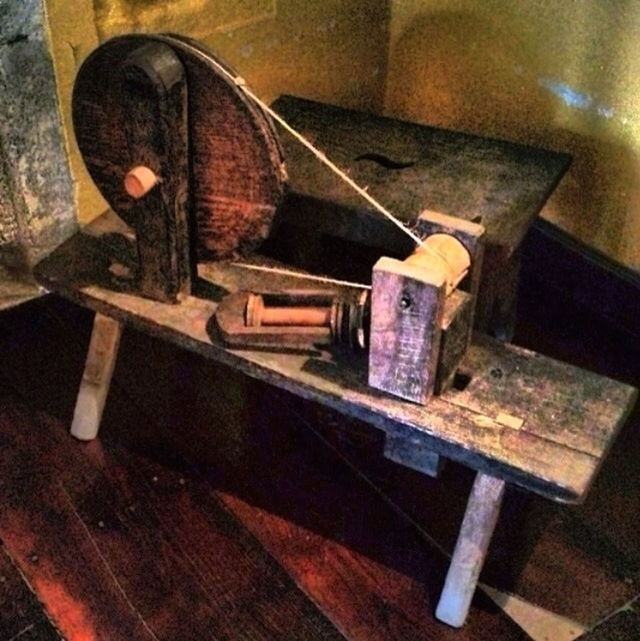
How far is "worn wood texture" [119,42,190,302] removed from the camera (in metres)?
1.20

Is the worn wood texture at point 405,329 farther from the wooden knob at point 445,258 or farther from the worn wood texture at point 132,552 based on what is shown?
the worn wood texture at point 132,552

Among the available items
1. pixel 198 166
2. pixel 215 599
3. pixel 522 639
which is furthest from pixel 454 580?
pixel 198 166

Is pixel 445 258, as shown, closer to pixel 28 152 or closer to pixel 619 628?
pixel 619 628

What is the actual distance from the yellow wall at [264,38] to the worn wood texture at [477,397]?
1.37 ft

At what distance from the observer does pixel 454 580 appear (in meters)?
1.30

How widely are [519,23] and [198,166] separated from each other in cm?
82

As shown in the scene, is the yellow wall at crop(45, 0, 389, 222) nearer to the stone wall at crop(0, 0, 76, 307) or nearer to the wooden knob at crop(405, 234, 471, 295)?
the stone wall at crop(0, 0, 76, 307)

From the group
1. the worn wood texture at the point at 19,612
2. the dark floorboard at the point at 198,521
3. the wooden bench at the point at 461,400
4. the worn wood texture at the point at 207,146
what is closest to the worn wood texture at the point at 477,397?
the wooden bench at the point at 461,400

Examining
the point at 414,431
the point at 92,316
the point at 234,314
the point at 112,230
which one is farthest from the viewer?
the point at 92,316

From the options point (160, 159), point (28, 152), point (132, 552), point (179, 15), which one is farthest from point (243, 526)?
point (179, 15)

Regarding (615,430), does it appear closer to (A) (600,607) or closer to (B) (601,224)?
(A) (600,607)

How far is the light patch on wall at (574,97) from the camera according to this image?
1721 millimetres

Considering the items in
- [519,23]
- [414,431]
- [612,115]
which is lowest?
[414,431]

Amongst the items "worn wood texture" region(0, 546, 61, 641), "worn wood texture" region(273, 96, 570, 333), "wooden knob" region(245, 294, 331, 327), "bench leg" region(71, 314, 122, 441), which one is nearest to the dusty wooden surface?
"worn wood texture" region(273, 96, 570, 333)
